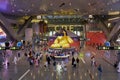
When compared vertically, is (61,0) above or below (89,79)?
above

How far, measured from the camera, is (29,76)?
24344mm

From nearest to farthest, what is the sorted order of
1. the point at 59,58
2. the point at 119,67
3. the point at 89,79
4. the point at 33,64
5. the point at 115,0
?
the point at 89,79 < the point at 119,67 < the point at 33,64 < the point at 115,0 < the point at 59,58

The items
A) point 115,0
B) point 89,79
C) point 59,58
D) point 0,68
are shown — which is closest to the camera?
point 89,79

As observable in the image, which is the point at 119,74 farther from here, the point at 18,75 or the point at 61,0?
the point at 61,0

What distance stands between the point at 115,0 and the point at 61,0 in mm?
6163

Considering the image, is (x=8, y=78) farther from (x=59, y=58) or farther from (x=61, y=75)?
(x=59, y=58)

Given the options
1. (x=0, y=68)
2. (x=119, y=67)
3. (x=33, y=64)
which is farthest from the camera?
(x=33, y=64)

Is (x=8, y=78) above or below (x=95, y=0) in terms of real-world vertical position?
below

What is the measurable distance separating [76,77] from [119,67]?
17.4 ft

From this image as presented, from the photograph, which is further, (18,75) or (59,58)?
(59,58)

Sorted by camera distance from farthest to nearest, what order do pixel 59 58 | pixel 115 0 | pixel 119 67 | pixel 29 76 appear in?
pixel 59 58
pixel 115 0
pixel 119 67
pixel 29 76

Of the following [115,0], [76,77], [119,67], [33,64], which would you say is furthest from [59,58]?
[76,77]

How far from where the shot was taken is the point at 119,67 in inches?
1075

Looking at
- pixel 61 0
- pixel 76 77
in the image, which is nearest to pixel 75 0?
pixel 61 0
